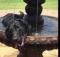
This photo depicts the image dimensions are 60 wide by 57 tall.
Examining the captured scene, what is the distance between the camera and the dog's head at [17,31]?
233 cm

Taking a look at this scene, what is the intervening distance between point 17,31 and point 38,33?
381 mm

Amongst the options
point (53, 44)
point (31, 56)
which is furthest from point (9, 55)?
point (53, 44)

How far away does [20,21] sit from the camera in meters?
2.50

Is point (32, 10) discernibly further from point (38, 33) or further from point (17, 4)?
point (17, 4)

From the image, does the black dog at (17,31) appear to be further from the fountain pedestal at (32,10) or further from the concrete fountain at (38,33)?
the fountain pedestal at (32,10)

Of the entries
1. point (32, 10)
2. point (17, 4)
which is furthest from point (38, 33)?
point (17, 4)

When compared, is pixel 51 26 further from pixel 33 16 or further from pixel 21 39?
pixel 21 39

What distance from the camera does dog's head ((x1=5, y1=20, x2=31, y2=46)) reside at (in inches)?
91.7

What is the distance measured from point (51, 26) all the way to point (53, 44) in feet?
1.67

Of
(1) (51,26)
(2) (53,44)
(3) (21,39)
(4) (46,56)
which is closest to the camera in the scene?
(3) (21,39)

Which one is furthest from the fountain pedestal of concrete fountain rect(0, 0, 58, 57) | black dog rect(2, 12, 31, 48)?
black dog rect(2, 12, 31, 48)

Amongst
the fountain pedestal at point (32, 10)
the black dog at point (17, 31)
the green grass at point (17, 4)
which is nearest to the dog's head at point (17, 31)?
the black dog at point (17, 31)

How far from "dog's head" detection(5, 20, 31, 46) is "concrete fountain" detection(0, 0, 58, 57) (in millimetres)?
72

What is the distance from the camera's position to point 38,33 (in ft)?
8.85
